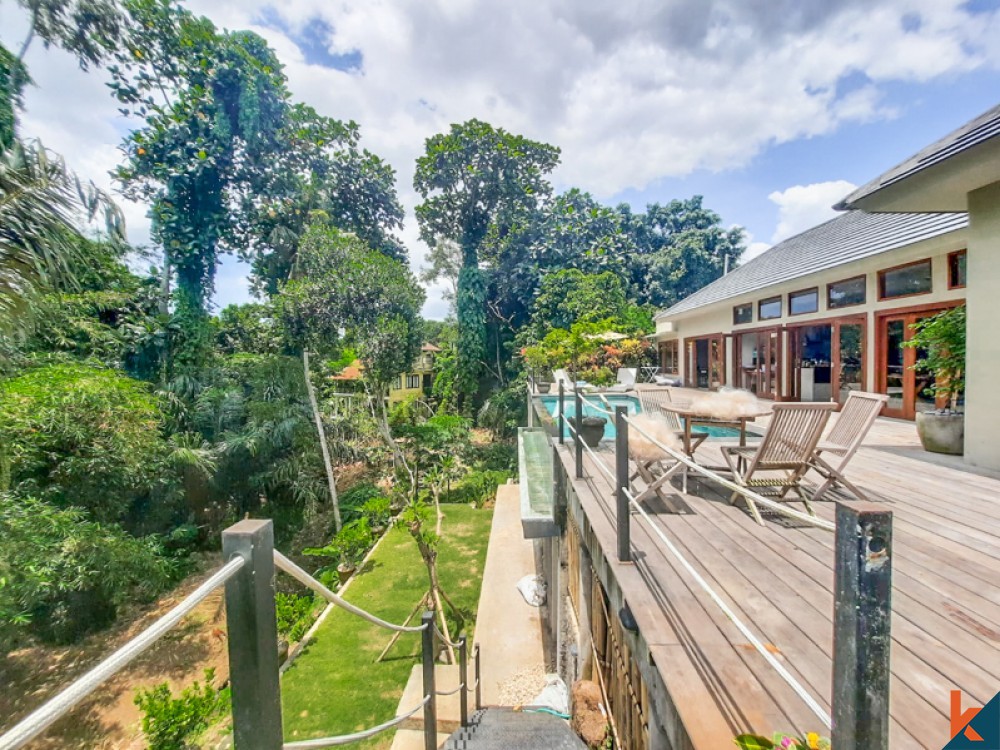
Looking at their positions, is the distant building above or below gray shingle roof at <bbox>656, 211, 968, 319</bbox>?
below

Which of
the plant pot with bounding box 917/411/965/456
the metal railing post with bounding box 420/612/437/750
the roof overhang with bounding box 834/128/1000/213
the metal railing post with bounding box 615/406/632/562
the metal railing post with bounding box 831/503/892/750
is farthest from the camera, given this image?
the plant pot with bounding box 917/411/965/456

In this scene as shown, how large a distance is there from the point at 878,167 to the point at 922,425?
31.6 ft

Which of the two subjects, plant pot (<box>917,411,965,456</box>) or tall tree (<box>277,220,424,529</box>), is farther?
tall tree (<box>277,220,424,529</box>)

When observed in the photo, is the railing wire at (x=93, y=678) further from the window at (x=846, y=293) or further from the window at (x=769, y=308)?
the window at (x=769, y=308)

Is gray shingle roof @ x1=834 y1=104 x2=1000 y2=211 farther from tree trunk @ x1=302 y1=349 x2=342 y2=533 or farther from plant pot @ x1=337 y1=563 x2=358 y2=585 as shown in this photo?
tree trunk @ x1=302 y1=349 x2=342 y2=533

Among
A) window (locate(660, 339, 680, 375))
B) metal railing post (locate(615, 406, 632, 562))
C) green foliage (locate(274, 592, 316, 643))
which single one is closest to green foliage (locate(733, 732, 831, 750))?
metal railing post (locate(615, 406, 632, 562))

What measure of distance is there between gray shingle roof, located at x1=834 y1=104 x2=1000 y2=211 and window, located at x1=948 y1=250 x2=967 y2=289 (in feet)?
11.0

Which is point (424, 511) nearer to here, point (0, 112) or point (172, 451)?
point (172, 451)

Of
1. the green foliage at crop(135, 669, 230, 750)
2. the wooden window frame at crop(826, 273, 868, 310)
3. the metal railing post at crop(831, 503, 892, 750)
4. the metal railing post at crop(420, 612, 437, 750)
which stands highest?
the wooden window frame at crop(826, 273, 868, 310)

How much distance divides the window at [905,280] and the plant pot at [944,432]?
3.56 meters

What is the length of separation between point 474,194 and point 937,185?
Result: 20860 mm

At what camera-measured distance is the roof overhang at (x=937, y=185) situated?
4227mm

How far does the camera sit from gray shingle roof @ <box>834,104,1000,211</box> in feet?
13.2

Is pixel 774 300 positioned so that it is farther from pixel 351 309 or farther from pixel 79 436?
pixel 79 436
